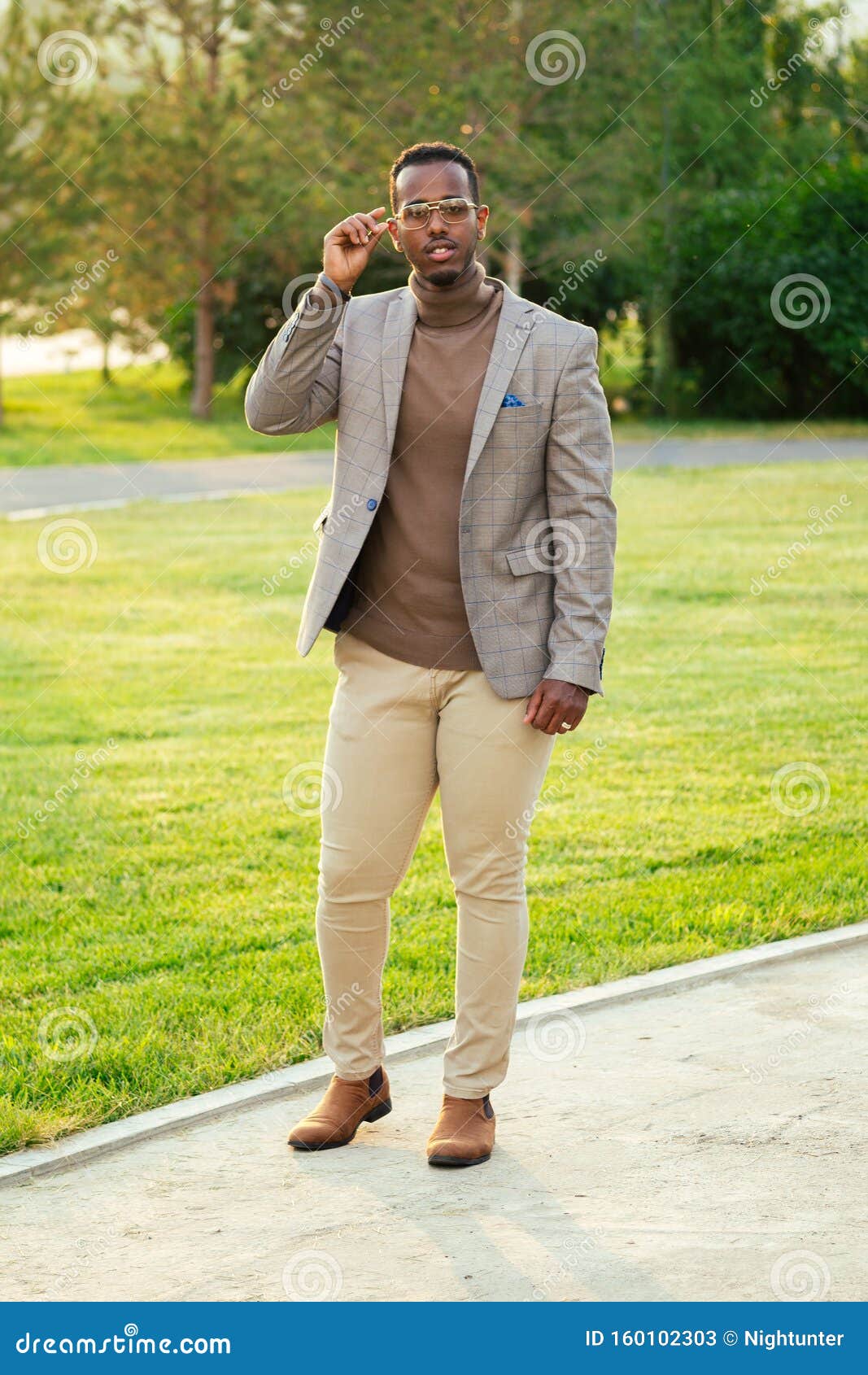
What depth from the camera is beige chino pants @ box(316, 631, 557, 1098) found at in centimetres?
364

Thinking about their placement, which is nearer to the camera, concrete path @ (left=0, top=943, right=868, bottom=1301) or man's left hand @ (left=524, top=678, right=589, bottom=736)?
concrete path @ (left=0, top=943, right=868, bottom=1301)

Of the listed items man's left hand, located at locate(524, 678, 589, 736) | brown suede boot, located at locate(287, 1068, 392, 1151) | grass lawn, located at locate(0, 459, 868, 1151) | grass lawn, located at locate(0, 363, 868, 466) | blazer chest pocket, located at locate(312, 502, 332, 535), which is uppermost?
blazer chest pocket, located at locate(312, 502, 332, 535)

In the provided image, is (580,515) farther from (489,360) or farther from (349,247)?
(349,247)

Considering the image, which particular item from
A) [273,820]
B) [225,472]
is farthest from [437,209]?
[225,472]

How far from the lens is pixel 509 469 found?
3590 millimetres

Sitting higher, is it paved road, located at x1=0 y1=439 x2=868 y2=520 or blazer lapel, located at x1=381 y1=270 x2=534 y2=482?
blazer lapel, located at x1=381 y1=270 x2=534 y2=482

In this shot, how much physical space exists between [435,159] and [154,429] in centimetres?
2819

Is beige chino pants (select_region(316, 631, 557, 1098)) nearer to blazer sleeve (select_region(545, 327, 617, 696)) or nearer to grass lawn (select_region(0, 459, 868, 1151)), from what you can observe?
blazer sleeve (select_region(545, 327, 617, 696))

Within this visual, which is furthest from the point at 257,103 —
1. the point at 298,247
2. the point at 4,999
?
the point at 4,999

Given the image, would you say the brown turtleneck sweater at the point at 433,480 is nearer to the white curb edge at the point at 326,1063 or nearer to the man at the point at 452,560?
the man at the point at 452,560

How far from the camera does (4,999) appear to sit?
15.7 feet

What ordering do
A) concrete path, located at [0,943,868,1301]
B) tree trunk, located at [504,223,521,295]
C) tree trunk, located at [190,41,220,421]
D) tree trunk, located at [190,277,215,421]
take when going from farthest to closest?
tree trunk, located at [190,277,215,421], tree trunk, located at [190,41,220,421], tree trunk, located at [504,223,521,295], concrete path, located at [0,943,868,1301]

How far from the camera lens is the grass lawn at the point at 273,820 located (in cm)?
460

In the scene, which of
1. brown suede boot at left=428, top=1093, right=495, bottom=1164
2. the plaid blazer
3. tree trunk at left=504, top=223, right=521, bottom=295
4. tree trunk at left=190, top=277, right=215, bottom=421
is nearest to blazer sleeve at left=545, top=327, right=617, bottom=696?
the plaid blazer
